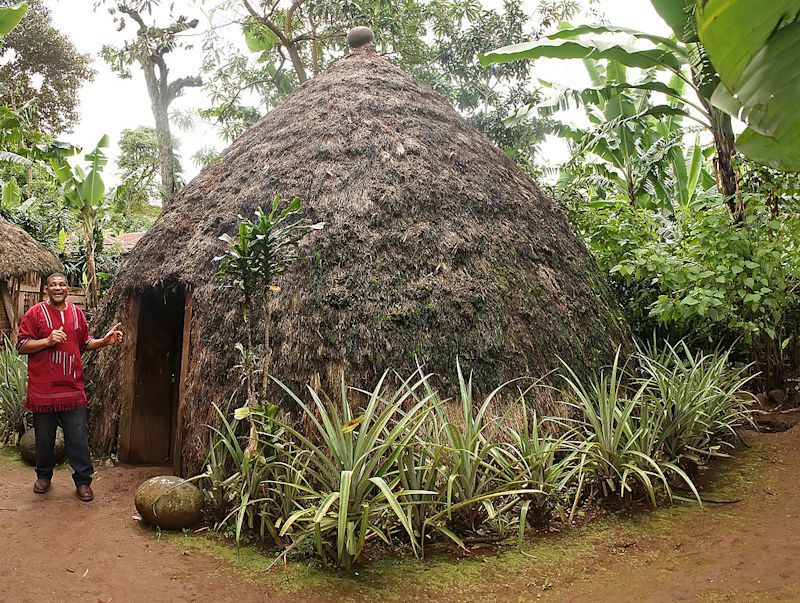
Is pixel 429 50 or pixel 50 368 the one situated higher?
pixel 429 50

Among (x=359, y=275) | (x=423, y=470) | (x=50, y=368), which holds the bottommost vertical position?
(x=423, y=470)

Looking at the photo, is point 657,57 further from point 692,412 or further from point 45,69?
point 45,69

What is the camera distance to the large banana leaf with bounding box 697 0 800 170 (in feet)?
10.1

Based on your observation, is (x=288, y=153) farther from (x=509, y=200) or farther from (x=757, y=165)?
(x=757, y=165)

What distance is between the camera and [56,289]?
14.8 feet

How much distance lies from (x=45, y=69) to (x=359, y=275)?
17.1 meters

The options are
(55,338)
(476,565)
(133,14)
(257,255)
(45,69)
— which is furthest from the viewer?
(45,69)

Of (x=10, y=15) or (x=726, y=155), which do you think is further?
(x=10, y=15)

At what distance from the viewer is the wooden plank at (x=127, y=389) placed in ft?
17.9

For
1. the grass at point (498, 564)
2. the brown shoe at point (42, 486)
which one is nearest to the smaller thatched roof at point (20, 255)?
the brown shoe at point (42, 486)

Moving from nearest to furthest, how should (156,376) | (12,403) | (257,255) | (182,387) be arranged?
(257,255) → (182,387) → (156,376) → (12,403)

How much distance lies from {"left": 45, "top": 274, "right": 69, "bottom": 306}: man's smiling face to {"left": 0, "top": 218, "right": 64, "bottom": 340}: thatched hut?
591 centimetres

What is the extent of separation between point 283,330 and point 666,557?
2.79 metres

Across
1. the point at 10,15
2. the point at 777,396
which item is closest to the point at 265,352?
the point at 777,396
